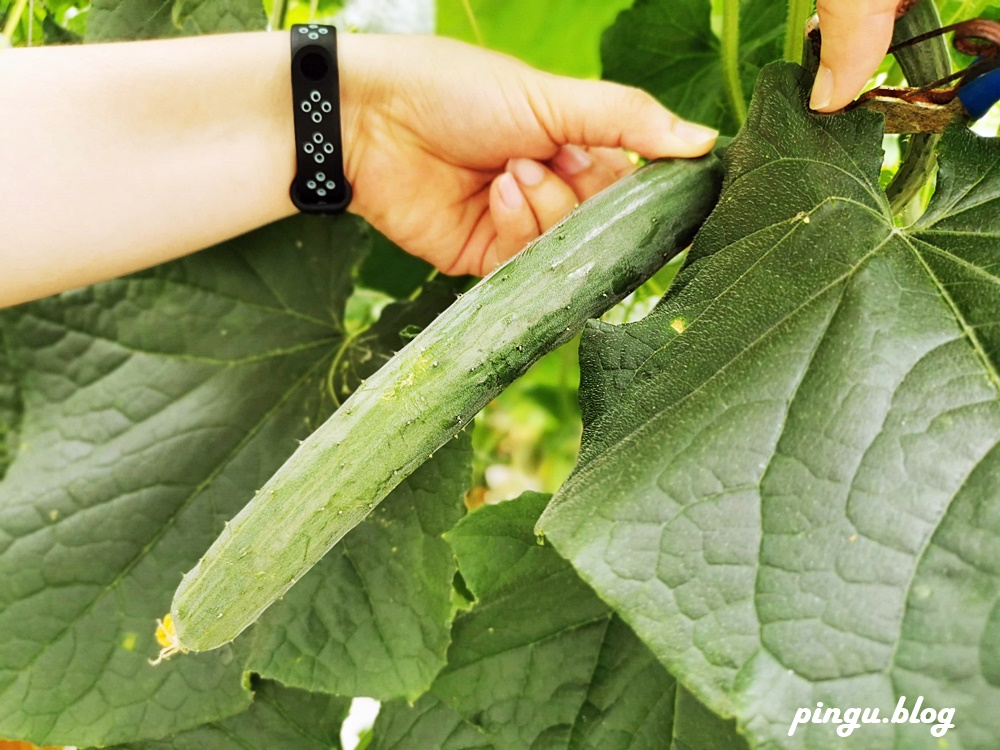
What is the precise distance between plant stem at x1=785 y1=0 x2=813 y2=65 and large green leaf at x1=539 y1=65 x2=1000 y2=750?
A: 155mm

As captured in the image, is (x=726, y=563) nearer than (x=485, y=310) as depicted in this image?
Yes

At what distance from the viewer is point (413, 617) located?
857 mm

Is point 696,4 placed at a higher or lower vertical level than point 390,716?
higher

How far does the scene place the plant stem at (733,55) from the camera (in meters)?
0.84

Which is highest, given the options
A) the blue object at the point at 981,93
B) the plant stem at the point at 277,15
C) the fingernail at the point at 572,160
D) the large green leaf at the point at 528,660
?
the plant stem at the point at 277,15

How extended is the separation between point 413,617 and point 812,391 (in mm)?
515

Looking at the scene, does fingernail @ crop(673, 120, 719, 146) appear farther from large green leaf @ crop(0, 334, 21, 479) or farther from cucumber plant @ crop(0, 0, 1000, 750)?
large green leaf @ crop(0, 334, 21, 479)

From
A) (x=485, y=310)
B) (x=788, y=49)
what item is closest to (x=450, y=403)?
(x=485, y=310)

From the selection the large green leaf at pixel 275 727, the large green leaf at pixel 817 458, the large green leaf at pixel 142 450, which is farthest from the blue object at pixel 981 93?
the large green leaf at pixel 275 727

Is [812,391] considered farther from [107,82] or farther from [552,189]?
[107,82]

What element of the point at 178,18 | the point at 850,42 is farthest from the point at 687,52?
the point at 178,18

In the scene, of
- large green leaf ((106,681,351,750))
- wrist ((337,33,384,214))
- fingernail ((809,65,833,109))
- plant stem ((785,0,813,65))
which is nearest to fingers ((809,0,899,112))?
fingernail ((809,65,833,109))

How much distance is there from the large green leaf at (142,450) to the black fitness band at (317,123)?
3.7 inches

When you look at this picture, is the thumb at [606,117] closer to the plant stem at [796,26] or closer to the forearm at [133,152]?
the plant stem at [796,26]
